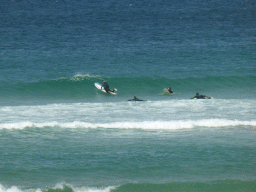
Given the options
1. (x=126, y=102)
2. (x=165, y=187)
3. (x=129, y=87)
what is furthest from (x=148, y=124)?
(x=129, y=87)

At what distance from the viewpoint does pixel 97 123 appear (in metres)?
19.2

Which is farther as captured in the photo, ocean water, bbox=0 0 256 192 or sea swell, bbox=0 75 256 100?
sea swell, bbox=0 75 256 100

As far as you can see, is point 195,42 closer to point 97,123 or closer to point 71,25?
point 71,25

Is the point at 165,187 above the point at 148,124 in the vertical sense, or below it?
below

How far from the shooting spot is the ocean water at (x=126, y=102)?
42.8 feet

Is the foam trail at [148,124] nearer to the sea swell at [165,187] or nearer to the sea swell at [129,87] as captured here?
the sea swell at [165,187]

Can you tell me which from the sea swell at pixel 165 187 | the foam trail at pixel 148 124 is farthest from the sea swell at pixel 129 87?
the sea swell at pixel 165 187

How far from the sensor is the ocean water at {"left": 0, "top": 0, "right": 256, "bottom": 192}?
13.1m

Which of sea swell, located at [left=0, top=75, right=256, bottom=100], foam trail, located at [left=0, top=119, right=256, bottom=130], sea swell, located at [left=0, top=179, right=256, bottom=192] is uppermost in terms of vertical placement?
sea swell, located at [left=0, top=75, right=256, bottom=100]

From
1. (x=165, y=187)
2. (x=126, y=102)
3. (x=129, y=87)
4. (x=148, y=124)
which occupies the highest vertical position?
(x=129, y=87)

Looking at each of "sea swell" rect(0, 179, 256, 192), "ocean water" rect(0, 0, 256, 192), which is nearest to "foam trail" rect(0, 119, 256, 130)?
"ocean water" rect(0, 0, 256, 192)

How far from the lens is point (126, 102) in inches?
995

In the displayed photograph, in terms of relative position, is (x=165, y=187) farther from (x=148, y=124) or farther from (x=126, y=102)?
(x=126, y=102)

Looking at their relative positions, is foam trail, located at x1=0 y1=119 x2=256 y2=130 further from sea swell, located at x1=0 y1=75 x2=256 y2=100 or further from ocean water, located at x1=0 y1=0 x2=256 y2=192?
sea swell, located at x1=0 y1=75 x2=256 y2=100
